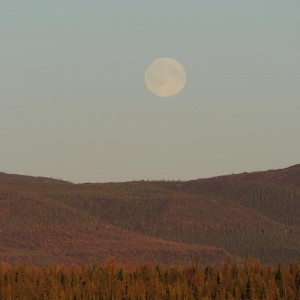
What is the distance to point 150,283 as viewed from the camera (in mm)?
32188

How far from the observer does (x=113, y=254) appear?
2785 inches

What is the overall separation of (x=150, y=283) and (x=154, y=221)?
→ 5843cm

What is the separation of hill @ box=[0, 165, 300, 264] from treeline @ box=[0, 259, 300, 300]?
31.0m

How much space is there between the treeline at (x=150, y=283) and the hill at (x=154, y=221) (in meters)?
31.0

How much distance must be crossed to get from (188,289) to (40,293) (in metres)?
5.22

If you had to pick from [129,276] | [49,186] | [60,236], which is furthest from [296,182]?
[129,276]

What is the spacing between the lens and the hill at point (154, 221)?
72625mm

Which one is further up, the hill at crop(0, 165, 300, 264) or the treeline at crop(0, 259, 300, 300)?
the hill at crop(0, 165, 300, 264)

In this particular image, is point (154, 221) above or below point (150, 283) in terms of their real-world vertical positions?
above

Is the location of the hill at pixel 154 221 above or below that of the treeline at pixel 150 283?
above

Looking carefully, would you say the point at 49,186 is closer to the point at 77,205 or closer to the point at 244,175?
the point at 77,205

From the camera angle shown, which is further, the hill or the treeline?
the hill

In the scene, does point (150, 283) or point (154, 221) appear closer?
point (150, 283)

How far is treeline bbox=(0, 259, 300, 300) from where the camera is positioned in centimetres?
2938
